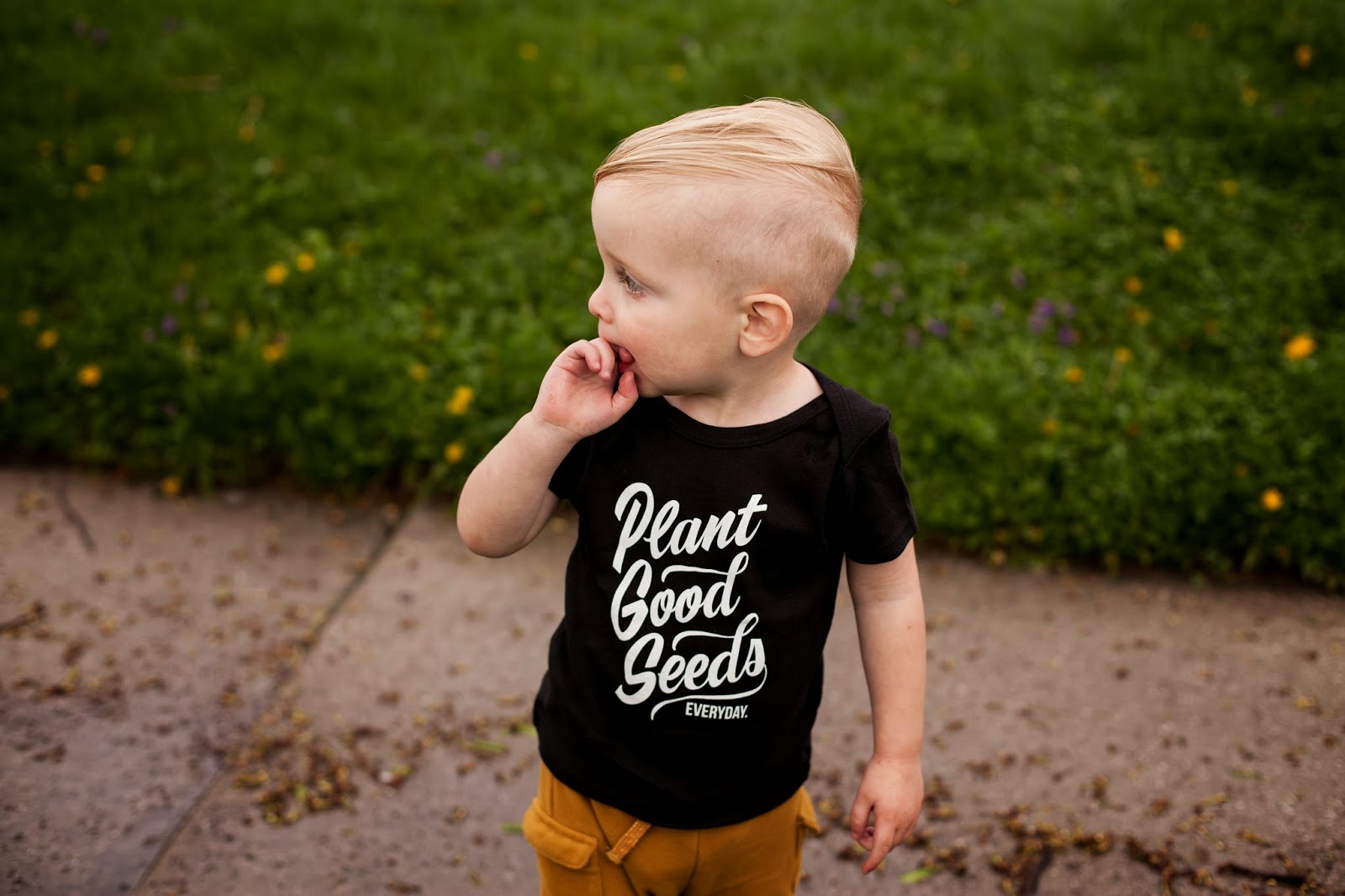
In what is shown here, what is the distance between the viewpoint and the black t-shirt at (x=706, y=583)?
141cm

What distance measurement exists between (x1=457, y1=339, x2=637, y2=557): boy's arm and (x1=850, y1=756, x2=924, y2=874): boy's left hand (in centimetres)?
64

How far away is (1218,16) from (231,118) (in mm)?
4094

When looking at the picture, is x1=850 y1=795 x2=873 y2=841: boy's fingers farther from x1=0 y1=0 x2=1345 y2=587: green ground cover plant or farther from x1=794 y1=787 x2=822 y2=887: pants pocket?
x1=0 y1=0 x2=1345 y2=587: green ground cover plant

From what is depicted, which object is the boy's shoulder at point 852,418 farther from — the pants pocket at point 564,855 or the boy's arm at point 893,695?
the pants pocket at point 564,855

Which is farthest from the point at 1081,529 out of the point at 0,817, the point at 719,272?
the point at 0,817

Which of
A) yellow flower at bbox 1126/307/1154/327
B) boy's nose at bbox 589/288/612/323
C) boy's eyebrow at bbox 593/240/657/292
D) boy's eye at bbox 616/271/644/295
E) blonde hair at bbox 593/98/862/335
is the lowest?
yellow flower at bbox 1126/307/1154/327

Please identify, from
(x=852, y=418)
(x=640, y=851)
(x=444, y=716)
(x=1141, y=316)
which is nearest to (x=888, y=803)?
(x=640, y=851)

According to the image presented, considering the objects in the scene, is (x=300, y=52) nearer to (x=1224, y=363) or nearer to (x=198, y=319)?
(x=198, y=319)

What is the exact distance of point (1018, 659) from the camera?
268cm

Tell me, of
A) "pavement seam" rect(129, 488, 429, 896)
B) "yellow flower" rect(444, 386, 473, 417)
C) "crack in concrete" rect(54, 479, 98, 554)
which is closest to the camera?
"pavement seam" rect(129, 488, 429, 896)

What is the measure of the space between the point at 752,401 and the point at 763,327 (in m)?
0.14

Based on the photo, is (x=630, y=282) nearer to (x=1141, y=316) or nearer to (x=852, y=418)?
(x=852, y=418)

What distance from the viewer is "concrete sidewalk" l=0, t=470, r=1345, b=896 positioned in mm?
2158

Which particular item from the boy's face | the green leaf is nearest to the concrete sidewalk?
the green leaf
